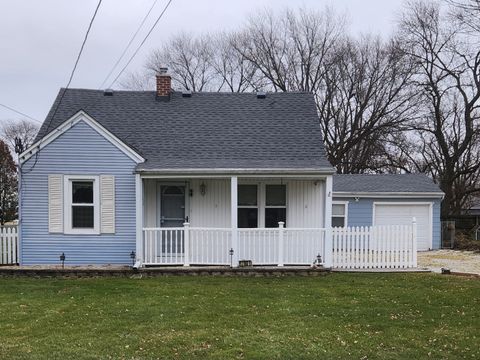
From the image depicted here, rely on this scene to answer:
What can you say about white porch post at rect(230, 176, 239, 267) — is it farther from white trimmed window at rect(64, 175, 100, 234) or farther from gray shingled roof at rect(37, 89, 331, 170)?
white trimmed window at rect(64, 175, 100, 234)

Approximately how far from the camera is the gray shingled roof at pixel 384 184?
1966cm

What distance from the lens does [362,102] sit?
106 feet

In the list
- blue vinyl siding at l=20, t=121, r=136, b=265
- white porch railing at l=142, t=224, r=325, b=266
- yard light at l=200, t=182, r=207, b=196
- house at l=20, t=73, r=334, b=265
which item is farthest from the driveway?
blue vinyl siding at l=20, t=121, r=136, b=265

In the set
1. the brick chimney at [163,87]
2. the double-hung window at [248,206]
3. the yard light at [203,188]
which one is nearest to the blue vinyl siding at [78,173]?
the yard light at [203,188]

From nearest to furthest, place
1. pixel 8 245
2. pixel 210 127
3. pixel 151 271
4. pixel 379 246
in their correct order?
pixel 151 271
pixel 8 245
pixel 379 246
pixel 210 127

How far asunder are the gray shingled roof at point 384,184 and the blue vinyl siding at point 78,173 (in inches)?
404

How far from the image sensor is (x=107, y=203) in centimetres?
1194

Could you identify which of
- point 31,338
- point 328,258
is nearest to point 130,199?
point 328,258

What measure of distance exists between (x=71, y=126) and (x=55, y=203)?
2.01m

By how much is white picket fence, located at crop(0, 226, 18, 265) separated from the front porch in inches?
129

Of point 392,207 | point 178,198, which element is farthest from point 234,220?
point 392,207

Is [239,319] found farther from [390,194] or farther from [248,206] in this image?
[390,194]

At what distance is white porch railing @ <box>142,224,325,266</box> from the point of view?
38.7 ft

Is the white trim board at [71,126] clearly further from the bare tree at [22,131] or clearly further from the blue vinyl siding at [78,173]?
the bare tree at [22,131]
